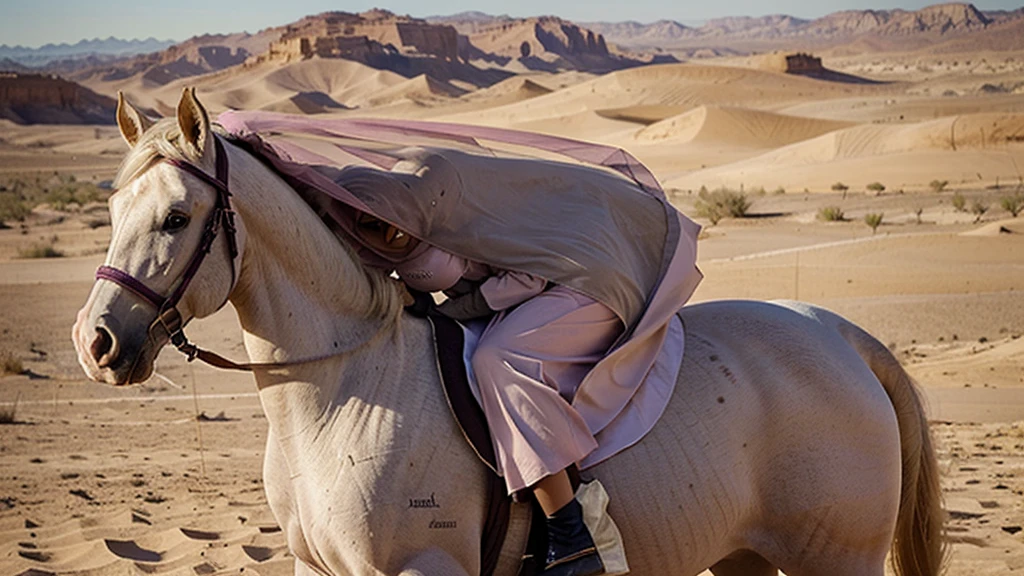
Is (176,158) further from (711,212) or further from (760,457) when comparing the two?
(711,212)

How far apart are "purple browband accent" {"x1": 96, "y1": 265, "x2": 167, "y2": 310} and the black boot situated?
132 cm

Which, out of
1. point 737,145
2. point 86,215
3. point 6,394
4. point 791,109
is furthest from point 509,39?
point 6,394

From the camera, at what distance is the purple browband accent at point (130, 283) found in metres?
2.78

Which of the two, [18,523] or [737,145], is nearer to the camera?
[18,523]

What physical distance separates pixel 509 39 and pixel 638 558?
175 meters

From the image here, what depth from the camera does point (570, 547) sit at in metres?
3.21

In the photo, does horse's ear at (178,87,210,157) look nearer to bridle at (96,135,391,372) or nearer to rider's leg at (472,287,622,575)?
bridle at (96,135,391,372)

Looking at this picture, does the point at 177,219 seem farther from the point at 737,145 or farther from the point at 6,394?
the point at 737,145

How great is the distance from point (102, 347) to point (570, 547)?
145 centimetres

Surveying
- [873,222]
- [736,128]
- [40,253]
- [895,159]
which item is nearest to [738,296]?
[873,222]

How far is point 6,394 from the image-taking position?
36.0ft

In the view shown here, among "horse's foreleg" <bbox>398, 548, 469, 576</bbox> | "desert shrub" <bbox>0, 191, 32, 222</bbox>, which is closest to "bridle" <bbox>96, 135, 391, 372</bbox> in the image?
"horse's foreleg" <bbox>398, 548, 469, 576</bbox>

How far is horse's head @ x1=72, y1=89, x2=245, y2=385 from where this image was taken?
2.76 metres

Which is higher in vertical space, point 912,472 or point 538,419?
point 538,419
